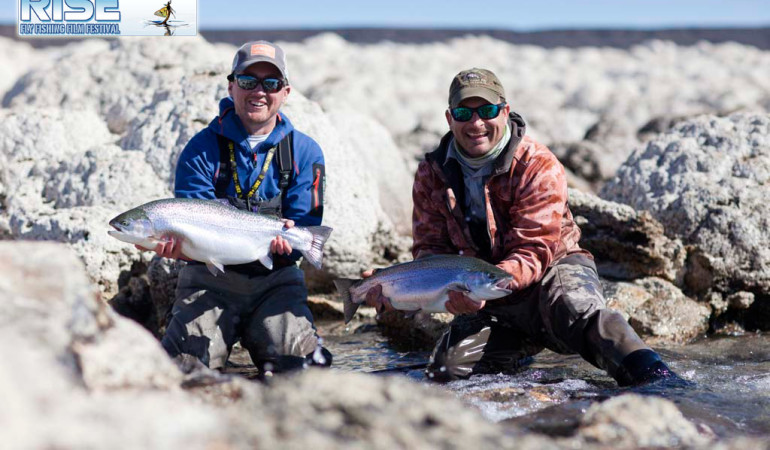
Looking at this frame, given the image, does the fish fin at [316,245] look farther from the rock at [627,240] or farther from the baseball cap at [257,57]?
the rock at [627,240]

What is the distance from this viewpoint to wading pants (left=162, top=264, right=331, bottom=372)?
5.68 metres

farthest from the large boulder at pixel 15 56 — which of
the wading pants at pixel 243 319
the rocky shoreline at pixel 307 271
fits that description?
the wading pants at pixel 243 319

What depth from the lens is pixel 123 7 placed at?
11359mm

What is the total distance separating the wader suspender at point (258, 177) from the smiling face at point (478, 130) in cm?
133

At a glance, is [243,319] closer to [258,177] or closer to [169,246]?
[169,246]

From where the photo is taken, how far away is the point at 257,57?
5992 millimetres

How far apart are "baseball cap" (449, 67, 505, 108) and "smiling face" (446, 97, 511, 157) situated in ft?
0.15

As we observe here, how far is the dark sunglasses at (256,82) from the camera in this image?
598cm

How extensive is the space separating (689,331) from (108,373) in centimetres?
574

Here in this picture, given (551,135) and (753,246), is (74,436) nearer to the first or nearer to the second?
(753,246)

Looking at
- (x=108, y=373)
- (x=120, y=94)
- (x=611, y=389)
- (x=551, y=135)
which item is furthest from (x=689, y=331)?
(x=551, y=135)

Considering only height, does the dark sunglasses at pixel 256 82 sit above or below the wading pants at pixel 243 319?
above

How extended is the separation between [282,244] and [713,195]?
4.69m

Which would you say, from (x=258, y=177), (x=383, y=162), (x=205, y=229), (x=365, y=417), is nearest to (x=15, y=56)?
(x=383, y=162)
